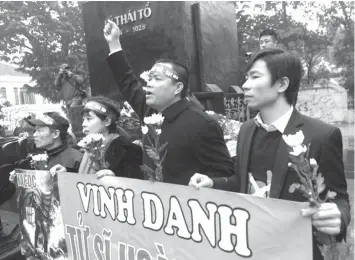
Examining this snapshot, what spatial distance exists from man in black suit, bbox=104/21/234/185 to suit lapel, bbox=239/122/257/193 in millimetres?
465

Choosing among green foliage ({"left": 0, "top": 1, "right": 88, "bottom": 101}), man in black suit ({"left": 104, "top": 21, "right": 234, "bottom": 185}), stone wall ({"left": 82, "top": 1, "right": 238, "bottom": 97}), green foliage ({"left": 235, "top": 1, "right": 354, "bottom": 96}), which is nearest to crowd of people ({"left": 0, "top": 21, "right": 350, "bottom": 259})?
man in black suit ({"left": 104, "top": 21, "right": 234, "bottom": 185})

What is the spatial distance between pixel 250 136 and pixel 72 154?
214 centimetres

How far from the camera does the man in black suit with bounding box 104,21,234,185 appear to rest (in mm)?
2559

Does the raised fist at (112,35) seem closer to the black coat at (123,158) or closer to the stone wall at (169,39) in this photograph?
the black coat at (123,158)

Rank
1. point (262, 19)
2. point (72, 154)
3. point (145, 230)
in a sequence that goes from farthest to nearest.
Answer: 1. point (262, 19)
2. point (72, 154)
3. point (145, 230)

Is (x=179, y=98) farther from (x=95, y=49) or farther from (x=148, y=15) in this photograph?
(x=95, y=49)

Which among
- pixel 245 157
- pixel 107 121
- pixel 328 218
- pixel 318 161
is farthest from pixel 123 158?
pixel 328 218

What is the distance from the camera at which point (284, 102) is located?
1.99 meters

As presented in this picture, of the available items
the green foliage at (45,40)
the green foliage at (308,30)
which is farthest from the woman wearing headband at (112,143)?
the green foliage at (45,40)

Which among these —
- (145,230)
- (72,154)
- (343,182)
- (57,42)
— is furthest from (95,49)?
(57,42)

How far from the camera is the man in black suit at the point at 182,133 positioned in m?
2.56

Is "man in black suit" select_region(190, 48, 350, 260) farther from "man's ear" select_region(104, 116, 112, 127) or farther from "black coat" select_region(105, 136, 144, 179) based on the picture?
"man's ear" select_region(104, 116, 112, 127)

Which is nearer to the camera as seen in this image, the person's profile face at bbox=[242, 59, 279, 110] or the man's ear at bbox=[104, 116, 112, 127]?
the person's profile face at bbox=[242, 59, 279, 110]

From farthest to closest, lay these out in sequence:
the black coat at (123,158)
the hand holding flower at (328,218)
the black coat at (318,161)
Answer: the black coat at (123,158), the black coat at (318,161), the hand holding flower at (328,218)
